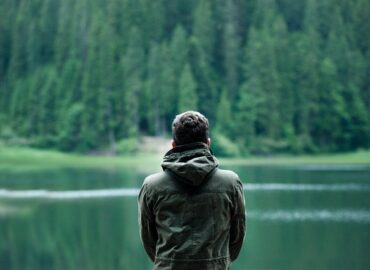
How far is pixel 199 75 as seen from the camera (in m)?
65.3

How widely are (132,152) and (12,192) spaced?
2691cm

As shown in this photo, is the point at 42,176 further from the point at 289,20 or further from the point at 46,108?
the point at 289,20

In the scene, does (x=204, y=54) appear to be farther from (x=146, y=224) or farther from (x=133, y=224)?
(x=146, y=224)

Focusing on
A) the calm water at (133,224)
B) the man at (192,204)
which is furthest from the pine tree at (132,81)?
the man at (192,204)

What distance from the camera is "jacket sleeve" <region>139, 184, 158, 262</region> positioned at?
301cm

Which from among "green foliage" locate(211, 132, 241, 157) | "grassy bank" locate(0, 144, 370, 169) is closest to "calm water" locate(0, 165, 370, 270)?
"grassy bank" locate(0, 144, 370, 169)

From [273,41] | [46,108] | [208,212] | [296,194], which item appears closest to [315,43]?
[273,41]

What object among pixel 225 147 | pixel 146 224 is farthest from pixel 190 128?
pixel 225 147

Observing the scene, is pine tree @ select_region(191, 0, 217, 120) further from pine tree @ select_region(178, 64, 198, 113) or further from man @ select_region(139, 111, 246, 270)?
man @ select_region(139, 111, 246, 270)

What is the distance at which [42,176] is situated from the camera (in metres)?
40.3

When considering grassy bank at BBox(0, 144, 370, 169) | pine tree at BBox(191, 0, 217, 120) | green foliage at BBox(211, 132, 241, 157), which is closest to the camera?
grassy bank at BBox(0, 144, 370, 169)

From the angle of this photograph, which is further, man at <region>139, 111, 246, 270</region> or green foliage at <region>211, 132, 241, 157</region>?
green foliage at <region>211, 132, 241, 157</region>

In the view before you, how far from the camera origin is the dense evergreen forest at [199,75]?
61.9 meters

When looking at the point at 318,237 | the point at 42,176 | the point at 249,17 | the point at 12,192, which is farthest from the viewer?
the point at 249,17
